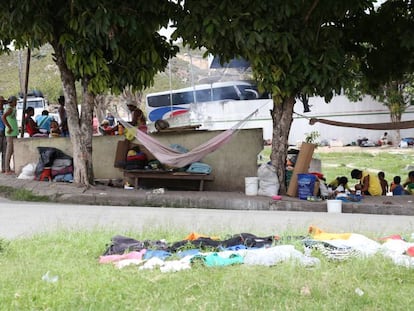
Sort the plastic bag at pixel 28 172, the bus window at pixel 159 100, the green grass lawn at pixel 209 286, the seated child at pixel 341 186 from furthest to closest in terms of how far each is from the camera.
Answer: the bus window at pixel 159 100 < the plastic bag at pixel 28 172 < the seated child at pixel 341 186 < the green grass lawn at pixel 209 286

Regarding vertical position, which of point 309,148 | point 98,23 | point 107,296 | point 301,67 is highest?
point 98,23

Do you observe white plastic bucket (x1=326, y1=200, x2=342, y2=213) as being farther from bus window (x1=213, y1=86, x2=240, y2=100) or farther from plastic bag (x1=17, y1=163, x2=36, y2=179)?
bus window (x1=213, y1=86, x2=240, y2=100)

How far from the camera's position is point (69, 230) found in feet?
22.1

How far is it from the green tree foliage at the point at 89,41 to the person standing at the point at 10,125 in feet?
4.89

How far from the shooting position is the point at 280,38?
10.1 m

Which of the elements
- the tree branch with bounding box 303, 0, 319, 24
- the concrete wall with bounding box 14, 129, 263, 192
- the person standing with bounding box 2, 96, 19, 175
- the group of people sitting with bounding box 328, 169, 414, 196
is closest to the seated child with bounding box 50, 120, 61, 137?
the person standing with bounding box 2, 96, 19, 175

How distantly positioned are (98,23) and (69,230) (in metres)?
4.49

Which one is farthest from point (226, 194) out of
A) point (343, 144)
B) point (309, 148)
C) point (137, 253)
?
point (343, 144)

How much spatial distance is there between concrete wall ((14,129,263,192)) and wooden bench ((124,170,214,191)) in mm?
367

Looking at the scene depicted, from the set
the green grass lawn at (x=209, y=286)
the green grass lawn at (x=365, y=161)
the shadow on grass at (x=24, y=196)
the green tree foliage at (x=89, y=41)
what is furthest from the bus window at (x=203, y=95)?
the green grass lawn at (x=209, y=286)

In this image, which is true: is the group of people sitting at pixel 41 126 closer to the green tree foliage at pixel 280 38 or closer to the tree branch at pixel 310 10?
the green tree foliage at pixel 280 38

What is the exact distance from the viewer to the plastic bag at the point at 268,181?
11000 millimetres

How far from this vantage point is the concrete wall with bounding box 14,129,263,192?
1195 cm

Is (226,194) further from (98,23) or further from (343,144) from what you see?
(343,144)
